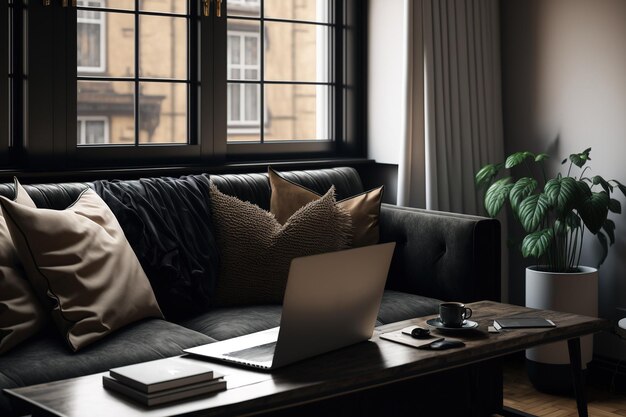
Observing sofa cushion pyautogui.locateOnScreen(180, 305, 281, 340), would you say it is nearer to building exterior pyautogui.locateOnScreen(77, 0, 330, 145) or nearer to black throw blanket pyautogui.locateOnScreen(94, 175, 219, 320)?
black throw blanket pyautogui.locateOnScreen(94, 175, 219, 320)

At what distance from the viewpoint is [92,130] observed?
3473mm

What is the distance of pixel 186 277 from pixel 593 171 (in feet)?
6.15

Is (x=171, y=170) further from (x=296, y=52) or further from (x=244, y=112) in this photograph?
(x=296, y=52)

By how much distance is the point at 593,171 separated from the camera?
372cm

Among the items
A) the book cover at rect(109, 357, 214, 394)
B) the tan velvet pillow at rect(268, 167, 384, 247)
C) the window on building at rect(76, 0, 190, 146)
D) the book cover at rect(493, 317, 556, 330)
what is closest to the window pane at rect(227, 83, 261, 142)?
the window on building at rect(76, 0, 190, 146)

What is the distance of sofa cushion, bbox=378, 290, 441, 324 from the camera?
9.68ft

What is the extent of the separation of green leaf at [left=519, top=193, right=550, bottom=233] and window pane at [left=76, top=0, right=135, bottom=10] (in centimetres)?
179

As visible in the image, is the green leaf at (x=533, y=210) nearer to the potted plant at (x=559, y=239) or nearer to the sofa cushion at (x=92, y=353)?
the potted plant at (x=559, y=239)

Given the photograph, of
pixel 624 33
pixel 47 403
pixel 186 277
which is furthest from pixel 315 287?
pixel 624 33

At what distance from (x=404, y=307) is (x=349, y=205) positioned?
508mm

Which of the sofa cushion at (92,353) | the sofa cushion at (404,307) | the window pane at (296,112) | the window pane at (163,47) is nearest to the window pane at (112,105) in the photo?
the window pane at (163,47)

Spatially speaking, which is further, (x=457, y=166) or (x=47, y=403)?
(x=457, y=166)

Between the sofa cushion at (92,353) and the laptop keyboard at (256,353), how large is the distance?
1.51 feet

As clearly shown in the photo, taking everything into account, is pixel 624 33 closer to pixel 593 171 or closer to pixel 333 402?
pixel 593 171
